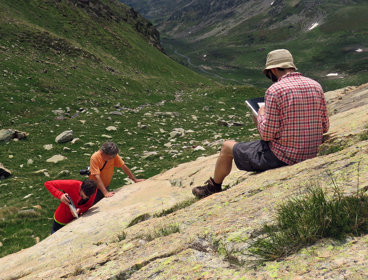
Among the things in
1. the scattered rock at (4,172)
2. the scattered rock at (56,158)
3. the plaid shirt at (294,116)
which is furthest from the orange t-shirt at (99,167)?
the scattered rock at (56,158)

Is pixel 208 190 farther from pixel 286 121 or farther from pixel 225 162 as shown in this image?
pixel 286 121

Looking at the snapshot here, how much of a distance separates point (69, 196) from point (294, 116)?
673 cm

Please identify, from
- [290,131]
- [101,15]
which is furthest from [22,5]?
[290,131]

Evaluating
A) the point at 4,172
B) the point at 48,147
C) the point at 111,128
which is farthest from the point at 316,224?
the point at 111,128

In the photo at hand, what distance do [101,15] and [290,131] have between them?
80.3m

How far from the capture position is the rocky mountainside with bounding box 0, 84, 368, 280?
295cm

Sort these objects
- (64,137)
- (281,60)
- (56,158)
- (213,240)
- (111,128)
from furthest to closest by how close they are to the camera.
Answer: (111,128) → (64,137) → (56,158) → (281,60) → (213,240)

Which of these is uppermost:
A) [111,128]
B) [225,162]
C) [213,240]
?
[225,162]

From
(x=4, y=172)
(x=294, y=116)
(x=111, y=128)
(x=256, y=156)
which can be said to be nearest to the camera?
(x=294, y=116)

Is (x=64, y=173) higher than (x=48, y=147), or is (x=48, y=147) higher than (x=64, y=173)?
(x=48, y=147)

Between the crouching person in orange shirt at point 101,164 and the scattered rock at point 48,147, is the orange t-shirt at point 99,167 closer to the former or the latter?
the crouching person in orange shirt at point 101,164

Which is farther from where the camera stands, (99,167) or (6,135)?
(6,135)

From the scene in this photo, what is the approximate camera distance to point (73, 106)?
27.7m

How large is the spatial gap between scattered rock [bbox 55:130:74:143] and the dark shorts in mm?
15855
